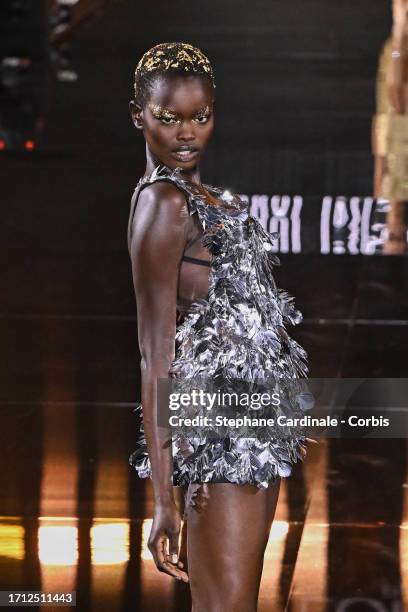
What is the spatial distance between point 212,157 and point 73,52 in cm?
762

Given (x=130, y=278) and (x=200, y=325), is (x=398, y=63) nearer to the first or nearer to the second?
(x=130, y=278)

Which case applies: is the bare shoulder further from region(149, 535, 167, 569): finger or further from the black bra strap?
region(149, 535, 167, 569): finger

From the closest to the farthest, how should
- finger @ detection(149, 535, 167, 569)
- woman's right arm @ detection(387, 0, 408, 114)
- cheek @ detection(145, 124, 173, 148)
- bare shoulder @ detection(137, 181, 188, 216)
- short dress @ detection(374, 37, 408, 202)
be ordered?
finger @ detection(149, 535, 167, 569)
bare shoulder @ detection(137, 181, 188, 216)
cheek @ detection(145, 124, 173, 148)
short dress @ detection(374, 37, 408, 202)
woman's right arm @ detection(387, 0, 408, 114)

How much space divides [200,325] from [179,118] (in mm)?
481

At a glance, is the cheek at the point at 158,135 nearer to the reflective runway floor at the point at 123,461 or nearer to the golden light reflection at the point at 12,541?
the reflective runway floor at the point at 123,461

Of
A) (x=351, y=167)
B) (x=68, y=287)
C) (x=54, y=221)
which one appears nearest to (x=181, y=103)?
(x=68, y=287)

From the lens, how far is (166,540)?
3.04 meters

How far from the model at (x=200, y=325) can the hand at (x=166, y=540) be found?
0.04 m

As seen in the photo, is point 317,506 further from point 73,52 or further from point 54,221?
point 73,52

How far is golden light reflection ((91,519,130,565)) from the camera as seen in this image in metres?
5.07

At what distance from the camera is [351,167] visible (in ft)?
39.2

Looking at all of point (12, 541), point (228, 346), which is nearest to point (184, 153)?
point (228, 346)

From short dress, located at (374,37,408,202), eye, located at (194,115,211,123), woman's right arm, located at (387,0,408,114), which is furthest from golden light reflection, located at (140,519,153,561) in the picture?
woman's right arm, located at (387,0,408,114)

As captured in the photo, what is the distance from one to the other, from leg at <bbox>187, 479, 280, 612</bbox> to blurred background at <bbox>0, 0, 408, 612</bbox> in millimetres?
1470
